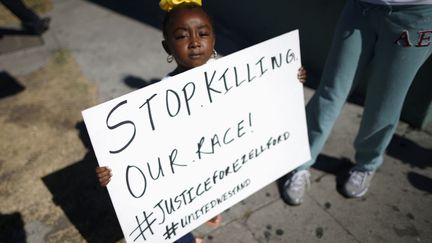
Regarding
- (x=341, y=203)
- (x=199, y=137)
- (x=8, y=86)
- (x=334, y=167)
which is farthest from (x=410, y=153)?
(x=8, y=86)

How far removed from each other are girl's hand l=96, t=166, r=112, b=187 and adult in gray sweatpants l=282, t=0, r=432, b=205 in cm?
128

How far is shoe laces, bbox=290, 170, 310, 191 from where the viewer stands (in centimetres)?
222

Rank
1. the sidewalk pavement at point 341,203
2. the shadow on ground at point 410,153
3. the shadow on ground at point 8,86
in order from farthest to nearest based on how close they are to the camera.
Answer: the shadow on ground at point 8,86
the shadow on ground at point 410,153
the sidewalk pavement at point 341,203

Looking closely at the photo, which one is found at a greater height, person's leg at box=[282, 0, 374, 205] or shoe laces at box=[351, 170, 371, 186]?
person's leg at box=[282, 0, 374, 205]

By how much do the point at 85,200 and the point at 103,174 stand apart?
45.8 inches

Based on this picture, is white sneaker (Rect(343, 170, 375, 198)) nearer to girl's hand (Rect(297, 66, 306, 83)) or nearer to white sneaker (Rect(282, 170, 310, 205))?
white sneaker (Rect(282, 170, 310, 205))

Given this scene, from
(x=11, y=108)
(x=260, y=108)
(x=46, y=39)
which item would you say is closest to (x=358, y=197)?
(x=260, y=108)

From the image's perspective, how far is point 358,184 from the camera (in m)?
2.24

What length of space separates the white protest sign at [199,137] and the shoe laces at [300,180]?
0.42 m

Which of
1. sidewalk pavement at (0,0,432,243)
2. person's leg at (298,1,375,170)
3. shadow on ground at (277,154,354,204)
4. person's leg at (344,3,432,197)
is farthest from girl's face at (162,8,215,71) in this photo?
shadow on ground at (277,154,354,204)

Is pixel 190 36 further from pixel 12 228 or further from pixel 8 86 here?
pixel 8 86

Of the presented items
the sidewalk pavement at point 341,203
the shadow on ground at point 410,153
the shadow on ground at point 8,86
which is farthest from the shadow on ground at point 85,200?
the shadow on ground at point 410,153

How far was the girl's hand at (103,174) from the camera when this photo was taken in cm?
126

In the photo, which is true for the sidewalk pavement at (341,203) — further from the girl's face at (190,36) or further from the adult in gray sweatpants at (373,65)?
the girl's face at (190,36)
